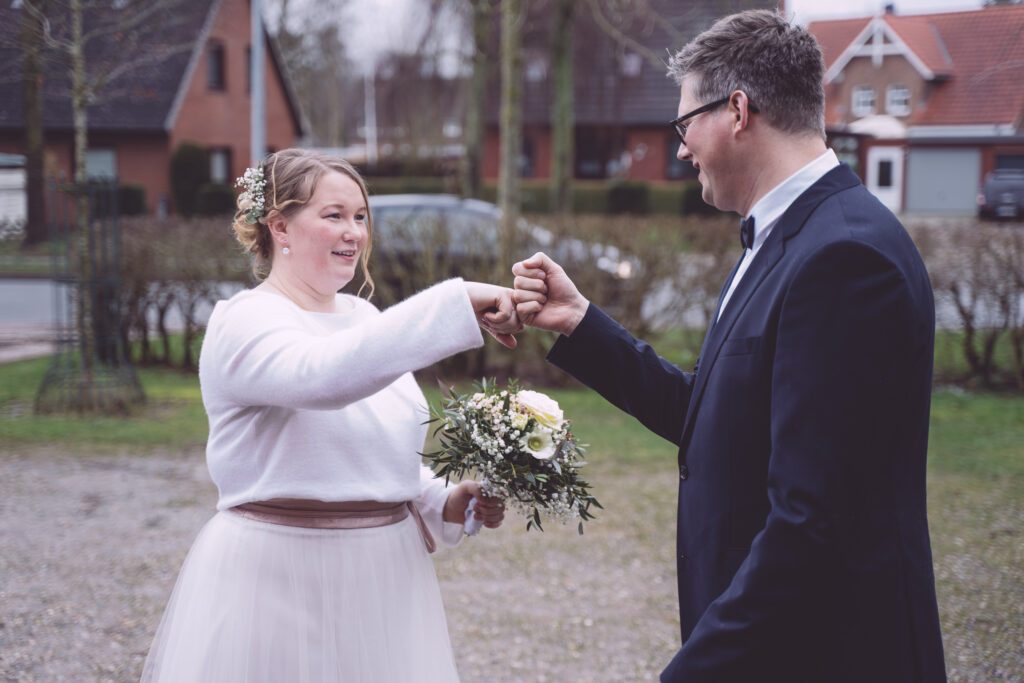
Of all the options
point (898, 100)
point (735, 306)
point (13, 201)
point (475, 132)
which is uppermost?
point (898, 100)

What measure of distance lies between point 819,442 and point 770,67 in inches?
34.4

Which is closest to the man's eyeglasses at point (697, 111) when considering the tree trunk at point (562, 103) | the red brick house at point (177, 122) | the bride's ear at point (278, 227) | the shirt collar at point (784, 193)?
the shirt collar at point (784, 193)

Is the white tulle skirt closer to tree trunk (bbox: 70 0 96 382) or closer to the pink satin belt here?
the pink satin belt

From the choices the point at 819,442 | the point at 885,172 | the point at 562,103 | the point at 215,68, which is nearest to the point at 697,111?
the point at 819,442

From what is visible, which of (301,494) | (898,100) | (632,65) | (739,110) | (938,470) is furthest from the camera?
(632,65)

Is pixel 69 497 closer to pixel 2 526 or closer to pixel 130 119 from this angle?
pixel 2 526

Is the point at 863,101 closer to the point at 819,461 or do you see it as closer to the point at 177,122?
the point at 177,122

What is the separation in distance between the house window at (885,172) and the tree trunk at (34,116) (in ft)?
106

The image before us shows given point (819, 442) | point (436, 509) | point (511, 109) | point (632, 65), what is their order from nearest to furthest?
point (819, 442), point (436, 509), point (511, 109), point (632, 65)

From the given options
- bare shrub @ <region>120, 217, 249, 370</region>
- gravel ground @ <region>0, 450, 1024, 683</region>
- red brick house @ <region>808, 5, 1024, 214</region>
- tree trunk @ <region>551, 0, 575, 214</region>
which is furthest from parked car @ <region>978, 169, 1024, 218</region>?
gravel ground @ <region>0, 450, 1024, 683</region>

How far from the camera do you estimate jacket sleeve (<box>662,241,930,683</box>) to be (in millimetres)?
1992

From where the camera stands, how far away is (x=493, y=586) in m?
6.04

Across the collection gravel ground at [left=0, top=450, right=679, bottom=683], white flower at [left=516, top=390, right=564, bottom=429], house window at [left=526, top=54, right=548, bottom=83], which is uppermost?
house window at [left=526, top=54, right=548, bottom=83]

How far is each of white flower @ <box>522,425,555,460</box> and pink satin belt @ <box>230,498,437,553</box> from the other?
0.44 meters
